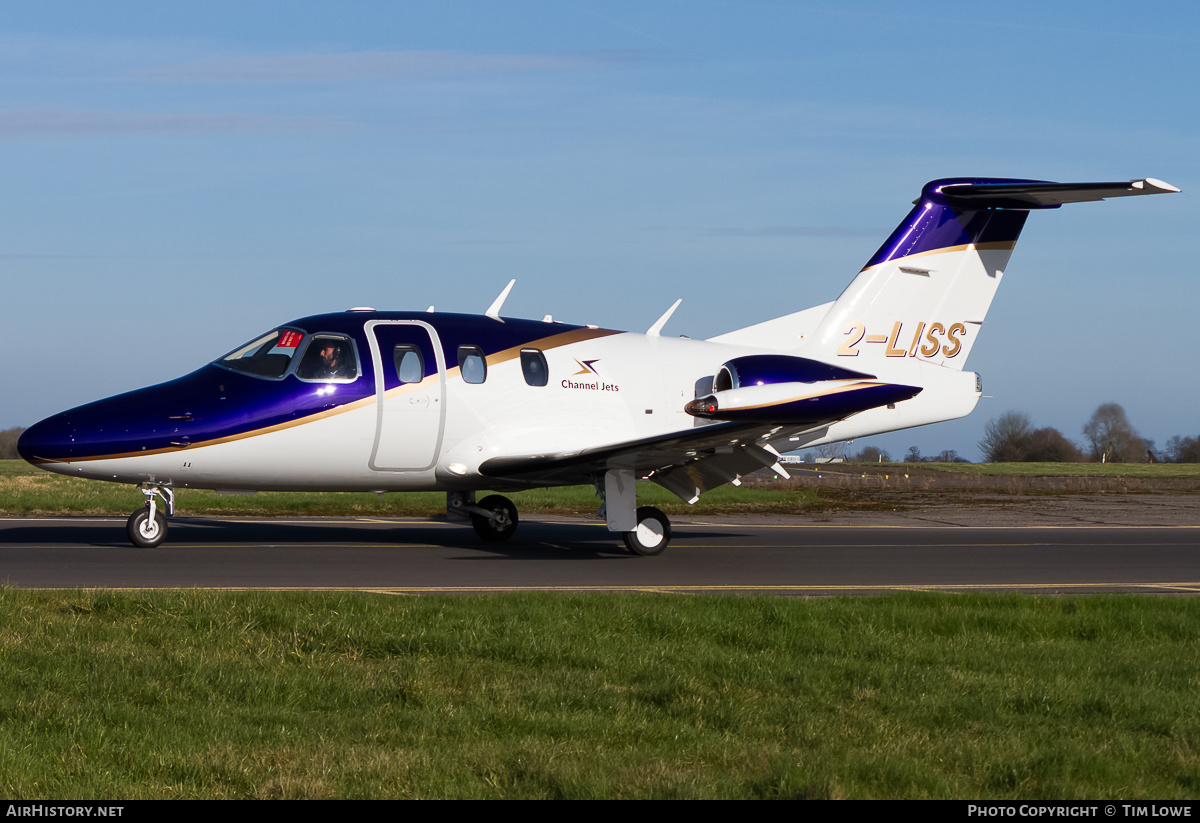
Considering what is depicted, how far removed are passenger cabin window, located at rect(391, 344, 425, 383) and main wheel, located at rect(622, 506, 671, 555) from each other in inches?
145

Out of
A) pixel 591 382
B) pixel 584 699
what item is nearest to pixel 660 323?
pixel 591 382

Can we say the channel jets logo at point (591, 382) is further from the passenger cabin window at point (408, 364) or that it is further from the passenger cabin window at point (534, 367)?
the passenger cabin window at point (408, 364)

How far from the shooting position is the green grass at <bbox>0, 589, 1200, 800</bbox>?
5.12 meters

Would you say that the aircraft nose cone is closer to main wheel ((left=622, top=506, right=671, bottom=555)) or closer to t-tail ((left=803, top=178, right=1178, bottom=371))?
main wheel ((left=622, top=506, right=671, bottom=555))

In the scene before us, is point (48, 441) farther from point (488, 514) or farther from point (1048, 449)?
point (1048, 449)

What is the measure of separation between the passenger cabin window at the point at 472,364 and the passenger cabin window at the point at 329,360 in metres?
1.49

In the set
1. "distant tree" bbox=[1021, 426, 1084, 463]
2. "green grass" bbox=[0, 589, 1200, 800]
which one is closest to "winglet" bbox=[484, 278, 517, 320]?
"green grass" bbox=[0, 589, 1200, 800]

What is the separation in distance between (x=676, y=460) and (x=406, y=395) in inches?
151

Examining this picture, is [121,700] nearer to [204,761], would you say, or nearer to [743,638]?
[204,761]

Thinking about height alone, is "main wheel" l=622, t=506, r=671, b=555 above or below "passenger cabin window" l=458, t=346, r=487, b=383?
below

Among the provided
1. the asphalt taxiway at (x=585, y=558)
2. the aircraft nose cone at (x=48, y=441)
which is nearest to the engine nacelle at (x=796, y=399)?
the asphalt taxiway at (x=585, y=558)
